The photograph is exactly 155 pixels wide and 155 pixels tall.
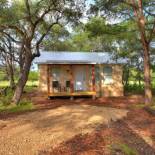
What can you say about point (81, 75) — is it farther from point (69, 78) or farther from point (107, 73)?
point (107, 73)

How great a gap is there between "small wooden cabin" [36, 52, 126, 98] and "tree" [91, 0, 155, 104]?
4.81 meters

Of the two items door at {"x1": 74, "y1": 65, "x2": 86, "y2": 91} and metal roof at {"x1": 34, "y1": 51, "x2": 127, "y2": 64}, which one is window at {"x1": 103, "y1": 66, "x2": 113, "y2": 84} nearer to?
metal roof at {"x1": 34, "y1": 51, "x2": 127, "y2": 64}

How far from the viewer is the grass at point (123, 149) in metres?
8.81

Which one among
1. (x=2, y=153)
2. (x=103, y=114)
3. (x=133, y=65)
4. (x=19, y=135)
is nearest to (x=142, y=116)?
(x=103, y=114)

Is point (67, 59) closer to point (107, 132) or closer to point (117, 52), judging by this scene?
point (117, 52)

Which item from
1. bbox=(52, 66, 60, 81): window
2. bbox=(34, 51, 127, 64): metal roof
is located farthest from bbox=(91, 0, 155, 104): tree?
bbox=(52, 66, 60, 81): window

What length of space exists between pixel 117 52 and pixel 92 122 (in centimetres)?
1380

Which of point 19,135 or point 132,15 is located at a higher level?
point 132,15

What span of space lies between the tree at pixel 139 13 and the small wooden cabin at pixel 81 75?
4.81 meters

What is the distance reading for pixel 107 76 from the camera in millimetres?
26516

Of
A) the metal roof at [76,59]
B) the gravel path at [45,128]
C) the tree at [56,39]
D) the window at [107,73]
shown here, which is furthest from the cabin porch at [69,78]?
the gravel path at [45,128]

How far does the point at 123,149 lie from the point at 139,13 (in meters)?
12.0

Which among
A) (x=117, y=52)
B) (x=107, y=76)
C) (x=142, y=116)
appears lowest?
(x=142, y=116)

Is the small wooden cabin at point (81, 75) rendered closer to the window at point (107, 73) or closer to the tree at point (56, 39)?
the window at point (107, 73)
